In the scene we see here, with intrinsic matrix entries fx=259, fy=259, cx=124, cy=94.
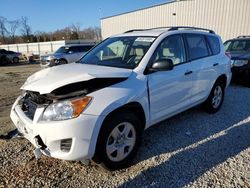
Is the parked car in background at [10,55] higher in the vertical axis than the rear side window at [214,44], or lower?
lower

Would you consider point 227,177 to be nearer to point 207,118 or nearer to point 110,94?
point 110,94

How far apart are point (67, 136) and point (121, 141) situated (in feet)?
2.71

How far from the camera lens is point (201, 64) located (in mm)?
4906

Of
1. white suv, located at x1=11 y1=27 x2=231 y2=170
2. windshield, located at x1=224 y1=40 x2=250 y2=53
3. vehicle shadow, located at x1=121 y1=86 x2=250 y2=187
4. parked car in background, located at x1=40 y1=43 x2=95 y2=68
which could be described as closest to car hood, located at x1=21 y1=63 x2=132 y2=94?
white suv, located at x1=11 y1=27 x2=231 y2=170

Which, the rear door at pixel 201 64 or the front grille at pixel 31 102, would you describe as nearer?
the front grille at pixel 31 102

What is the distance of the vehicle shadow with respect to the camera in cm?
333

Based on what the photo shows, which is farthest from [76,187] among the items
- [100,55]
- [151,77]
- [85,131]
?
[100,55]

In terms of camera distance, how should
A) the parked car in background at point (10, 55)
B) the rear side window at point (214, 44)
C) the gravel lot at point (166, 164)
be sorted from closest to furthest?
the gravel lot at point (166, 164), the rear side window at point (214, 44), the parked car in background at point (10, 55)

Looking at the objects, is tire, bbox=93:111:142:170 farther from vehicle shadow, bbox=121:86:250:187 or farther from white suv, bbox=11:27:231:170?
vehicle shadow, bbox=121:86:250:187

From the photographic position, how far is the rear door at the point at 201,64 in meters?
4.74

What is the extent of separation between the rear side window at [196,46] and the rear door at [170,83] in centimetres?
25

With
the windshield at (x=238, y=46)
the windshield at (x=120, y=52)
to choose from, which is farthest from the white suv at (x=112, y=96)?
the windshield at (x=238, y=46)

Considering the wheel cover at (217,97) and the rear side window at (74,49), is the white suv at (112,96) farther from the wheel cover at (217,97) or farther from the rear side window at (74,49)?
the rear side window at (74,49)

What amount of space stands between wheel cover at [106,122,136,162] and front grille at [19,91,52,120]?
91cm
